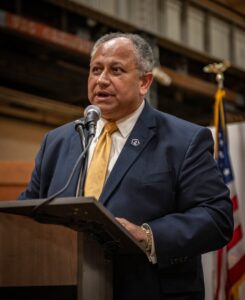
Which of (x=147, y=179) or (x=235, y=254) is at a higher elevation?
(x=147, y=179)

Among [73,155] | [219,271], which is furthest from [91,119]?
[219,271]

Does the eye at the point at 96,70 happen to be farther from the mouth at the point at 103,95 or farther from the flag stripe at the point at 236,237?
the flag stripe at the point at 236,237

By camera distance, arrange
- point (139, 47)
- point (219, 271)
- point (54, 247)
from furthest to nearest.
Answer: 1. point (219, 271)
2. point (139, 47)
3. point (54, 247)

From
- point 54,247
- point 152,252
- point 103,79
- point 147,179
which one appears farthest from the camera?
point 103,79

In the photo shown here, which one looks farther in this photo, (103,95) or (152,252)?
(103,95)

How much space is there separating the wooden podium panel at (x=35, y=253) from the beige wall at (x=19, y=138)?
468 centimetres

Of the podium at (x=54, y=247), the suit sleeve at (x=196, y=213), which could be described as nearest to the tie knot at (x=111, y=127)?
the suit sleeve at (x=196, y=213)

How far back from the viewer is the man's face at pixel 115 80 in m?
2.26

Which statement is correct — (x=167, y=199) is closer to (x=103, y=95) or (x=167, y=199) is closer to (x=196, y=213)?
(x=196, y=213)

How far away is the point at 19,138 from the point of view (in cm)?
652

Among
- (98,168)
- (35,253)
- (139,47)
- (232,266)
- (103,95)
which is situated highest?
(139,47)

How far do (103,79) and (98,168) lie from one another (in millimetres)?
400

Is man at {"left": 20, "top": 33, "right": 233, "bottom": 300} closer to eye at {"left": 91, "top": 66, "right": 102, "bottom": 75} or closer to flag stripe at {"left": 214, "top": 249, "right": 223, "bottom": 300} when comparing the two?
eye at {"left": 91, "top": 66, "right": 102, "bottom": 75}

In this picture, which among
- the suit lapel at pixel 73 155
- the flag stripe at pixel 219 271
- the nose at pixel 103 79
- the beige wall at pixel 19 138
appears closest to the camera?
the suit lapel at pixel 73 155
